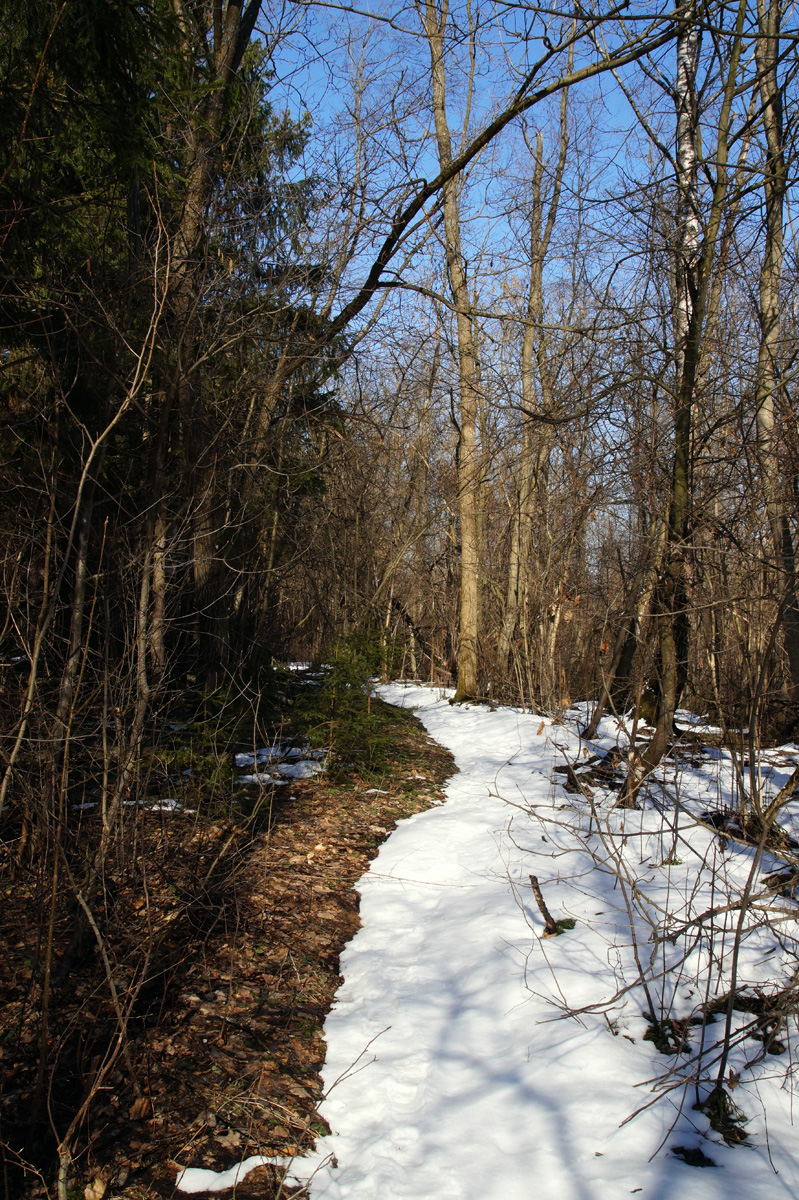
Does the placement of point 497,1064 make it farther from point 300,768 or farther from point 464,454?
point 464,454

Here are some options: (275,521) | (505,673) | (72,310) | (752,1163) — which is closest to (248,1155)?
(752,1163)

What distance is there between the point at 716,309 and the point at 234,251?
13.7 feet

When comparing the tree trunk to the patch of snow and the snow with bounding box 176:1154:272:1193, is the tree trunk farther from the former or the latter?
the patch of snow

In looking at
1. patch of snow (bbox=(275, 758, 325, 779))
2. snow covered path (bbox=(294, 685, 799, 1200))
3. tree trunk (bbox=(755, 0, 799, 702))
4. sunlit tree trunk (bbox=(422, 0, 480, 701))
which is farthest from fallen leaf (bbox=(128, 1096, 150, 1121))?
sunlit tree trunk (bbox=(422, 0, 480, 701))

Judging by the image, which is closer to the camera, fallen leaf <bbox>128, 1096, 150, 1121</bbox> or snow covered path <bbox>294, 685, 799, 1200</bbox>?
snow covered path <bbox>294, 685, 799, 1200</bbox>

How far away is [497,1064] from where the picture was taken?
Answer: 127 inches

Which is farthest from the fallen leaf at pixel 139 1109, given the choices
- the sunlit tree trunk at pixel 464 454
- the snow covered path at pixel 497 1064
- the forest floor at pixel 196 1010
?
the sunlit tree trunk at pixel 464 454

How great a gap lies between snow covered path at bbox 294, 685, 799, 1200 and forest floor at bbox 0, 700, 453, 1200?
0.60ft

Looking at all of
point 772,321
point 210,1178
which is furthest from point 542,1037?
point 772,321

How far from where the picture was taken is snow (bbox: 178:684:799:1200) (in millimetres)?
2639

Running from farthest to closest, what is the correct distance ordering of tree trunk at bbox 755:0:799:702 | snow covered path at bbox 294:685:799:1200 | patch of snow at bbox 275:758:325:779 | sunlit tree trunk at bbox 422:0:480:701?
sunlit tree trunk at bbox 422:0:480:701 < patch of snow at bbox 275:758:325:779 < tree trunk at bbox 755:0:799:702 < snow covered path at bbox 294:685:799:1200

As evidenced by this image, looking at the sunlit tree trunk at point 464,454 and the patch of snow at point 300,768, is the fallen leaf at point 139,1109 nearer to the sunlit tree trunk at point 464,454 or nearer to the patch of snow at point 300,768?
the patch of snow at point 300,768

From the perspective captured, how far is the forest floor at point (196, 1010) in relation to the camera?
2654 mm

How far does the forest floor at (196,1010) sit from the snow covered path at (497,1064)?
183mm
